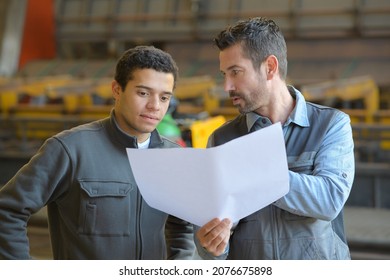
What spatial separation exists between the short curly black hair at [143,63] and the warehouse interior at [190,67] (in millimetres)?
2429

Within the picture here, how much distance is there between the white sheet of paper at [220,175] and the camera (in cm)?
165

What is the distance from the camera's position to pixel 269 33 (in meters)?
1.89

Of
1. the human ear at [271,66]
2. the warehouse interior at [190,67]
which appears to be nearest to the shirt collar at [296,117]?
the human ear at [271,66]

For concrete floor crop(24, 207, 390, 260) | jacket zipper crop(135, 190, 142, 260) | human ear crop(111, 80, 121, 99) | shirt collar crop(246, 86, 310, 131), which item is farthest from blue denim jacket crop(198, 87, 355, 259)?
concrete floor crop(24, 207, 390, 260)

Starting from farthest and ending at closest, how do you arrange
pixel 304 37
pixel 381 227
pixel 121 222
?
1. pixel 304 37
2. pixel 381 227
3. pixel 121 222

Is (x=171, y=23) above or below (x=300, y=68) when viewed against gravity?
above

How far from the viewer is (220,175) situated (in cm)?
167

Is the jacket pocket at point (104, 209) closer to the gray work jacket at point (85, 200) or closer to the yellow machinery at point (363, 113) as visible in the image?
the gray work jacket at point (85, 200)

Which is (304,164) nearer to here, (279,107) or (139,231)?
(279,107)

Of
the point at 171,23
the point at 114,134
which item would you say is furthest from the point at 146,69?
the point at 171,23

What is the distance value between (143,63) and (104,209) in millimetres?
427
